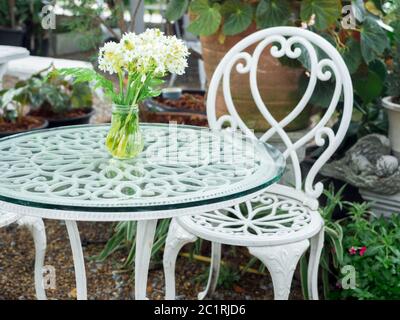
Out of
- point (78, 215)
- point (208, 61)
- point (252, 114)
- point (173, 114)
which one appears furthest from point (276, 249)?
point (173, 114)

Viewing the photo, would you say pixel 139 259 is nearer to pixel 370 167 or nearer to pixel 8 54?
pixel 370 167

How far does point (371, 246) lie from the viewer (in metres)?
2.08

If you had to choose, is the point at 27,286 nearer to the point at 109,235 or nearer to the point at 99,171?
the point at 109,235

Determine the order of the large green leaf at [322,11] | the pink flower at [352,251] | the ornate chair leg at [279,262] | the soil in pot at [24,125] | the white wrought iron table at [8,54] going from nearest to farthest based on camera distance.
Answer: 1. the ornate chair leg at [279,262]
2. the pink flower at [352,251]
3. the large green leaf at [322,11]
4. the white wrought iron table at [8,54]
5. the soil in pot at [24,125]

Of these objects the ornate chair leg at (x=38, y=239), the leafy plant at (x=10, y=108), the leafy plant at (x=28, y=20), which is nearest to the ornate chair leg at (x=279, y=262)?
the ornate chair leg at (x=38, y=239)

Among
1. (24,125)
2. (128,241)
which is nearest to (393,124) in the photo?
(128,241)

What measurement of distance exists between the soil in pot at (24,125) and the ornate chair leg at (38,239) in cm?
129

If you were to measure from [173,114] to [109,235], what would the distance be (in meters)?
0.79

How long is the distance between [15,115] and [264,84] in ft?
4.92

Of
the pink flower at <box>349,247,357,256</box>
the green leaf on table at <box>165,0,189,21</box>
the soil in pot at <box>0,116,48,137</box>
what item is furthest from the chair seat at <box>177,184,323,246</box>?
the soil in pot at <box>0,116,48,137</box>

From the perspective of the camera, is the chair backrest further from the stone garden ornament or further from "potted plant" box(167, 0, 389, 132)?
the stone garden ornament

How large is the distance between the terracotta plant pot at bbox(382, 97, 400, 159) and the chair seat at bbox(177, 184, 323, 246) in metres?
0.75

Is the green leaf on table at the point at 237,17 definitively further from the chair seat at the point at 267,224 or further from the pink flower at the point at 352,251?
the pink flower at the point at 352,251

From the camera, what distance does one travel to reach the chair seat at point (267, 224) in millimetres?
1719
